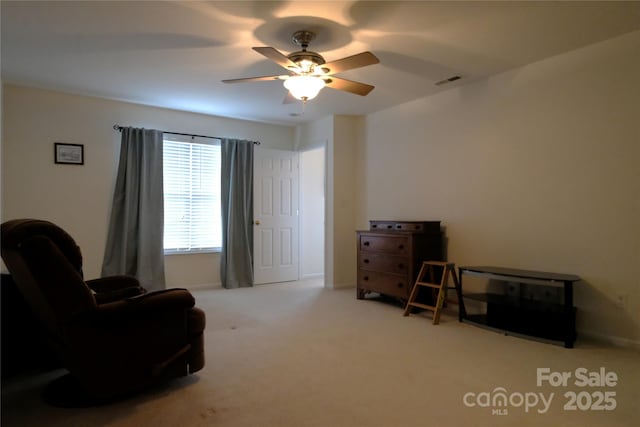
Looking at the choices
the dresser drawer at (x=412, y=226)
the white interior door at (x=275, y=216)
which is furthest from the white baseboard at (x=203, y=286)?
the dresser drawer at (x=412, y=226)

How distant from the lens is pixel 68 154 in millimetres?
4492

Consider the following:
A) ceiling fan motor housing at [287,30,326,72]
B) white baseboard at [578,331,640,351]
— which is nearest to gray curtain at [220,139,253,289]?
ceiling fan motor housing at [287,30,326,72]

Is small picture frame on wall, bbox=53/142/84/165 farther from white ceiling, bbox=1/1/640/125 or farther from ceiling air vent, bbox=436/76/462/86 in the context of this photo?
ceiling air vent, bbox=436/76/462/86

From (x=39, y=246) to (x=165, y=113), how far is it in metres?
3.67

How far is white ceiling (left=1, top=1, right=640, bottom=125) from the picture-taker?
258cm

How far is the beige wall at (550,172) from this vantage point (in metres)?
2.98

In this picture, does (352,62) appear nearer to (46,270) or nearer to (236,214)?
(46,270)

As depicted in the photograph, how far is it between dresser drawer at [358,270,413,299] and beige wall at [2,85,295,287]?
8.27 feet

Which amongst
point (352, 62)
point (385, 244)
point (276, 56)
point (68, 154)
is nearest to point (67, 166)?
point (68, 154)

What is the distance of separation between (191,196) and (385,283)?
2940mm

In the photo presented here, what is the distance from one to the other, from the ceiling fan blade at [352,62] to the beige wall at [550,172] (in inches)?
71.2

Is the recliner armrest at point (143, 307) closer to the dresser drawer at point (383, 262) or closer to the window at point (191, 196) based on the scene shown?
the dresser drawer at point (383, 262)

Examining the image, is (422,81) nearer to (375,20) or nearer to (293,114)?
(375,20)

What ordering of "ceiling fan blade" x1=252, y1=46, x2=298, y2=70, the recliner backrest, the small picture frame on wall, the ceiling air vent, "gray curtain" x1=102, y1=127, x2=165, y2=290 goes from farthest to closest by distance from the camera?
1. "gray curtain" x1=102, y1=127, x2=165, y2=290
2. the small picture frame on wall
3. the ceiling air vent
4. "ceiling fan blade" x1=252, y1=46, x2=298, y2=70
5. the recliner backrest
